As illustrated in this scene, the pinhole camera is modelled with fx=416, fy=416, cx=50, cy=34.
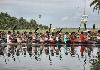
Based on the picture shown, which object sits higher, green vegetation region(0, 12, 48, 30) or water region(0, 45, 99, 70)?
green vegetation region(0, 12, 48, 30)

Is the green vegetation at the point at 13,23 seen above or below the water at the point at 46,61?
above

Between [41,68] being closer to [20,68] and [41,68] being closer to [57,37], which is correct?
[20,68]

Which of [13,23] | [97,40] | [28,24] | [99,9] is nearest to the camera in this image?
[97,40]

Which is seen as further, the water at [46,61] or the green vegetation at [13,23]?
the green vegetation at [13,23]

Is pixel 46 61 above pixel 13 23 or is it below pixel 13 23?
below

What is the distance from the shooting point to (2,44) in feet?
170

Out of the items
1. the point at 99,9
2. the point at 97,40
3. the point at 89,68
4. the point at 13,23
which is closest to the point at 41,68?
the point at 89,68

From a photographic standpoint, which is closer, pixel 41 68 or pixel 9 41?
pixel 41 68

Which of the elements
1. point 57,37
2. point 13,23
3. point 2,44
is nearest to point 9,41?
point 2,44

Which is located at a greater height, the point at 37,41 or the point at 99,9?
the point at 99,9

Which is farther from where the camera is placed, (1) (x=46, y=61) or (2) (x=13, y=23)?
(2) (x=13, y=23)

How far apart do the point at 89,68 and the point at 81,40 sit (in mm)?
25031

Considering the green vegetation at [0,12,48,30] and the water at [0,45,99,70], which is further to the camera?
the green vegetation at [0,12,48,30]

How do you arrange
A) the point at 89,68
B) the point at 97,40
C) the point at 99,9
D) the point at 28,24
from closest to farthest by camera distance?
the point at 89,68
the point at 97,40
the point at 99,9
the point at 28,24
